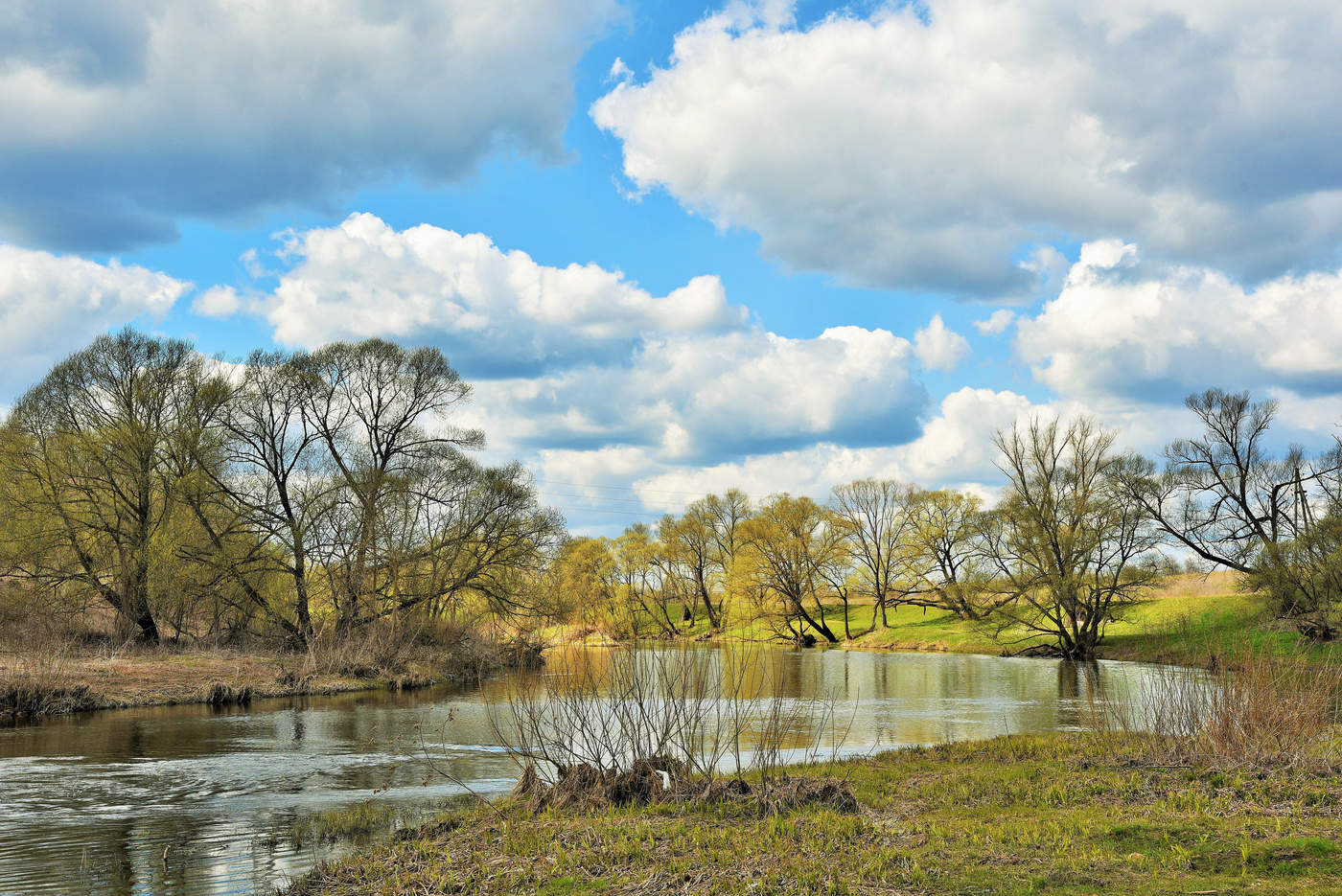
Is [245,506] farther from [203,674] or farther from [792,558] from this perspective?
[792,558]

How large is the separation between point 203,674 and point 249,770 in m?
17.1

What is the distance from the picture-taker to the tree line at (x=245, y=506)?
126ft

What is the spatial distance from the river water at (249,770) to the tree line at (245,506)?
34.9 ft

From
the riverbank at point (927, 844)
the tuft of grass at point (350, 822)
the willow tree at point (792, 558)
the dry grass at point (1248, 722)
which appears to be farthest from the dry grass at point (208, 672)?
the willow tree at point (792, 558)

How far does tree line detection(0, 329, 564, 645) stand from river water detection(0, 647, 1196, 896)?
1063 cm

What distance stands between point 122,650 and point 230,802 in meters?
25.0

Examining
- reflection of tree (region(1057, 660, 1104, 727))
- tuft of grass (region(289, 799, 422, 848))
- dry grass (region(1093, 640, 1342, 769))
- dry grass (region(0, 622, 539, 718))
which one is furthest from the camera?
dry grass (region(0, 622, 539, 718))

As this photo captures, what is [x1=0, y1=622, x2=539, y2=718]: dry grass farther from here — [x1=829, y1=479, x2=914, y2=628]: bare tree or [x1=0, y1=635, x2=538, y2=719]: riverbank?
[x1=829, y1=479, x2=914, y2=628]: bare tree

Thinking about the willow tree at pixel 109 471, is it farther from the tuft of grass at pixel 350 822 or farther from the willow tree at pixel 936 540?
the willow tree at pixel 936 540

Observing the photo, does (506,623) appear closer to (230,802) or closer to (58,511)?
(58,511)

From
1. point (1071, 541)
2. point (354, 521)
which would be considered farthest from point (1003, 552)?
point (354, 521)

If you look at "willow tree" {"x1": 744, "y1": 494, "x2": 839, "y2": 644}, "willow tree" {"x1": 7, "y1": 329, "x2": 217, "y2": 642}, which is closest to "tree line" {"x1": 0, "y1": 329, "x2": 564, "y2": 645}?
"willow tree" {"x1": 7, "y1": 329, "x2": 217, "y2": 642}

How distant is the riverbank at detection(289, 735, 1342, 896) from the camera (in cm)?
831

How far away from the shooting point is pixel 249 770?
17.7 m
